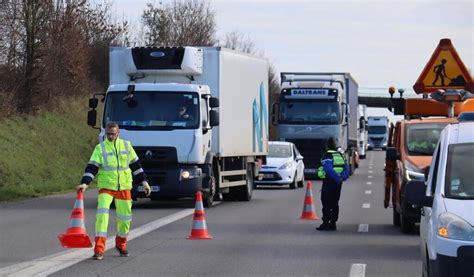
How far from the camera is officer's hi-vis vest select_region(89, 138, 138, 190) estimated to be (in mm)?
15430

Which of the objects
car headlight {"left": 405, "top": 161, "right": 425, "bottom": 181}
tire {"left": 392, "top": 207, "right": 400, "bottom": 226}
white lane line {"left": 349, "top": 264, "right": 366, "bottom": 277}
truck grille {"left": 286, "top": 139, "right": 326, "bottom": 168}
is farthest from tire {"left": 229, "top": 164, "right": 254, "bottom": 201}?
white lane line {"left": 349, "top": 264, "right": 366, "bottom": 277}

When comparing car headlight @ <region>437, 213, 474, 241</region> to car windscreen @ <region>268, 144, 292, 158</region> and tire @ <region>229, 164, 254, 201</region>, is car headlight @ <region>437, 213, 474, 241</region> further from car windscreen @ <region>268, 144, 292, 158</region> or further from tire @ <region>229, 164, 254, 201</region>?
car windscreen @ <region>268, 144, 292, 158</region>

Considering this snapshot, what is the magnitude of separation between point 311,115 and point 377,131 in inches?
2425

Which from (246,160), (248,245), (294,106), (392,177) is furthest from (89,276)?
(294,106)

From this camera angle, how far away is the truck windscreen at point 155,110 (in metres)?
24.8

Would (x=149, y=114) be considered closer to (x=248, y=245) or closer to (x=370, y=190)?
(x=248, y=245)

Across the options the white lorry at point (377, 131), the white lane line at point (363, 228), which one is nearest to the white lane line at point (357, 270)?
the white lane line at point (363, 228)

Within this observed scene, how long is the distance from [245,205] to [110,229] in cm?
800

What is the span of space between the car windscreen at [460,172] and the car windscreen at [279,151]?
2622 cm

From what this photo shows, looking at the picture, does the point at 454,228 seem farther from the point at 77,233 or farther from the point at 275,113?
the point at 275,113

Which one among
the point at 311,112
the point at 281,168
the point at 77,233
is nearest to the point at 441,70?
the point at 77,233

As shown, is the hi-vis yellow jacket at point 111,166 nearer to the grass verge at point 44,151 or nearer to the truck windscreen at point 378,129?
the grass verge at point 44,151

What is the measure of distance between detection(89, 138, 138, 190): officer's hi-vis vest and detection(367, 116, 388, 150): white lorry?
85468 millimetres

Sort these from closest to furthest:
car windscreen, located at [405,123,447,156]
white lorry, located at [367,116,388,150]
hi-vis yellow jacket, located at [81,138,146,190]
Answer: hi-vis yellow jacket, located at [81,138,146,190], car windscreen, located at [405,123,447,156], white lorry, located at [367,116,388,150]
